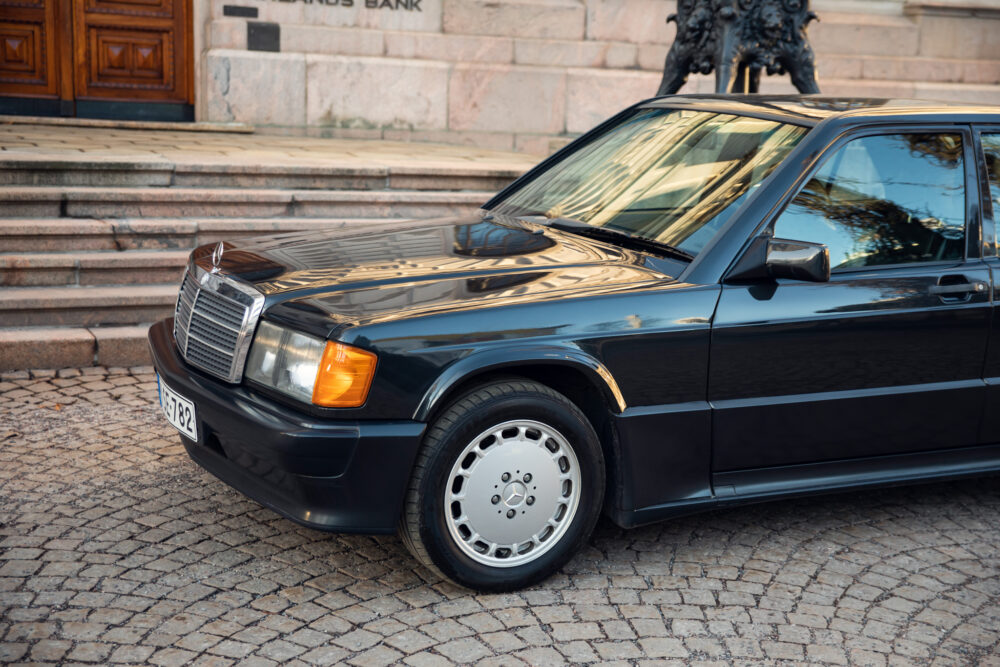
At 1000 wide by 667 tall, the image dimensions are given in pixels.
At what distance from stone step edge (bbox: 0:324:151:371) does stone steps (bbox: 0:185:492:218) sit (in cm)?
116

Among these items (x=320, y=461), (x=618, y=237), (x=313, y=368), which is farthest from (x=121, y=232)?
(x=320, y=461)

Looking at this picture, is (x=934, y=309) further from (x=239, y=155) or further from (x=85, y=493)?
(x=239, y=155)

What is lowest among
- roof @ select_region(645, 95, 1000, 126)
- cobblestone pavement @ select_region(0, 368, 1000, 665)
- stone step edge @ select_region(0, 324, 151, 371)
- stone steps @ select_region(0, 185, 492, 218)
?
cobblestone pavement @ select_region(0, 368, 1000, 665)

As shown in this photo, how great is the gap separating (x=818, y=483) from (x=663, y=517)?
0.65 m

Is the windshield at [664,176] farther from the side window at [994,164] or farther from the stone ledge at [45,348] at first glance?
the stone ledge at [45,348]

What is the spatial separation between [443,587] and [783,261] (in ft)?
5.29

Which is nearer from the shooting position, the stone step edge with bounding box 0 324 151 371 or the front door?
the front door

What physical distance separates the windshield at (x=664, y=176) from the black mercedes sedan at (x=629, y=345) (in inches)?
0.6

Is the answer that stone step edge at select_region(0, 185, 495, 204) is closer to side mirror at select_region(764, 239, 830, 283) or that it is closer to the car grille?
the car grille

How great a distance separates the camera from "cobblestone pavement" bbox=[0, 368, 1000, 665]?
3486 mm

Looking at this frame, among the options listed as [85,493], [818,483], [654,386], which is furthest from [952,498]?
[85,493]

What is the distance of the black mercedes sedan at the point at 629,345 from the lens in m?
3.62

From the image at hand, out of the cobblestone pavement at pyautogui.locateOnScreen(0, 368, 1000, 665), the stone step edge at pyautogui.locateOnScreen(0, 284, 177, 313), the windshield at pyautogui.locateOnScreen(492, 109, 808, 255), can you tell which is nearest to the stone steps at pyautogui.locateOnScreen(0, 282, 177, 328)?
the stone step edge at pyautogui.locateOnScreen(0, 284, 177, 313)

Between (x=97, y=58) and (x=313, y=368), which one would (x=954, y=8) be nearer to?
(x=97, y=58)
